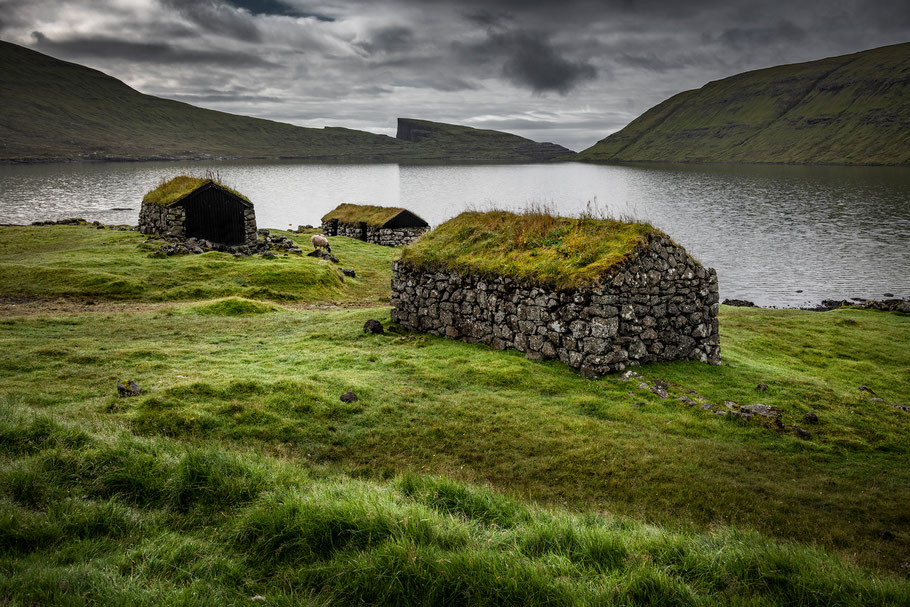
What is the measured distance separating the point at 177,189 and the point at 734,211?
81.1m

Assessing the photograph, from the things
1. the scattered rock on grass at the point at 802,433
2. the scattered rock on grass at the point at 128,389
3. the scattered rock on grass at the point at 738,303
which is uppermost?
the scattered rock on grass at the point at 128,389

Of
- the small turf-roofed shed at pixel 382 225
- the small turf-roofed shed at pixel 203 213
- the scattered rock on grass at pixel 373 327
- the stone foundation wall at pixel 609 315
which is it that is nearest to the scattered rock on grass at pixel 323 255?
the small turf-roofed shed at pixel 203 213

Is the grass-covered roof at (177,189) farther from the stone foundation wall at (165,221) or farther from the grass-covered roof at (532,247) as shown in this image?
the grass-covered roof at (532,247)

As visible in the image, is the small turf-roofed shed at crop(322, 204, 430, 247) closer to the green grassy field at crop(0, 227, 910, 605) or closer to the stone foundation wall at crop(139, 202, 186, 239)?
the stone foundation wall at crop(139, 202, 186, 239)

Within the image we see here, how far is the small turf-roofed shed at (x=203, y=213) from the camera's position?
41031mm

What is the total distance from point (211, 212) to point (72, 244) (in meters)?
11.7

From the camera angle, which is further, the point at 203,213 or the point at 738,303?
the point at 203,213

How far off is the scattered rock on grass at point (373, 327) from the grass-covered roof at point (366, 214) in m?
34.6

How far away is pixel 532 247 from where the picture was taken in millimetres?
17641

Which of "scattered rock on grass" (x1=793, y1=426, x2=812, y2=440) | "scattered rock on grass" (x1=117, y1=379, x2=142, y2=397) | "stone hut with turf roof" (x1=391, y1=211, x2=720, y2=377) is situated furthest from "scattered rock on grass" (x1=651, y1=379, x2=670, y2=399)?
"scattered rock on grass" (x1=117, y1=379, x2=142, y2=397)

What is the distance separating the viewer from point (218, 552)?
476cm

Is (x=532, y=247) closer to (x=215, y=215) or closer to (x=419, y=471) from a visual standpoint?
(x=419, y=471)

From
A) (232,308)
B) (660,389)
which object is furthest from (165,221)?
(660,389)

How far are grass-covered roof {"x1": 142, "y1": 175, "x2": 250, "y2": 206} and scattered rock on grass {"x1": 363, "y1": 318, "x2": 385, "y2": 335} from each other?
29.4m
